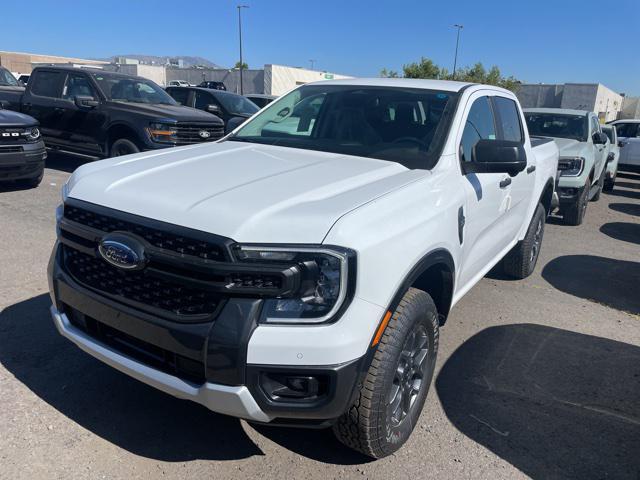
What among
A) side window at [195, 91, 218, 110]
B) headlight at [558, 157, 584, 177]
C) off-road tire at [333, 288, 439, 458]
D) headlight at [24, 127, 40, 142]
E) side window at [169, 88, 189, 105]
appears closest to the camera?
off-road tire at [333, 288, 439, 458]

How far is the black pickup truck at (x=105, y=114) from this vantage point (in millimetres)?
8539

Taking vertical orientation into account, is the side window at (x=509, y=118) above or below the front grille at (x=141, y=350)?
above

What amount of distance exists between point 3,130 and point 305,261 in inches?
267

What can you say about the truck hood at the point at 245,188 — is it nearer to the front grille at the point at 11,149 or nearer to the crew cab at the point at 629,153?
the front grille at the point at 11,149

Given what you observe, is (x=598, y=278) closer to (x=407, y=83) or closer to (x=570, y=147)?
(x=570, y=147)

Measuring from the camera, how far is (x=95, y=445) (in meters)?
2.66

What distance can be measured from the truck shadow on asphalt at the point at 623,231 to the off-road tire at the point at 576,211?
40 cm

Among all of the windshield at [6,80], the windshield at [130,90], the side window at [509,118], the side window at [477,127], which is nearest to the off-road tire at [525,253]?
the side window at [509,118]

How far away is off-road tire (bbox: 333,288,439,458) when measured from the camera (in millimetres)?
2326

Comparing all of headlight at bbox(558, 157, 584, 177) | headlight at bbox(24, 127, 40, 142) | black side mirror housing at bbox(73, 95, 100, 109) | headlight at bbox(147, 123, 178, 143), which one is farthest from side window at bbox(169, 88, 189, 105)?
headlight at bbox(558, 157, 584, 177)

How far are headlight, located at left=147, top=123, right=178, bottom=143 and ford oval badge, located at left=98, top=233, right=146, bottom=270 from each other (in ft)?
21.1

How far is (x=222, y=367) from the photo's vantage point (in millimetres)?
2080

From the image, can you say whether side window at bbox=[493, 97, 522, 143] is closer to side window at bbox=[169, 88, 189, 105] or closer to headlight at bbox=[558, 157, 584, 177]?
headlight at bbox=[558, 157, 584, 177]

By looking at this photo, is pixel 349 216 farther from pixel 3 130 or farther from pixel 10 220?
pixel 3 130
